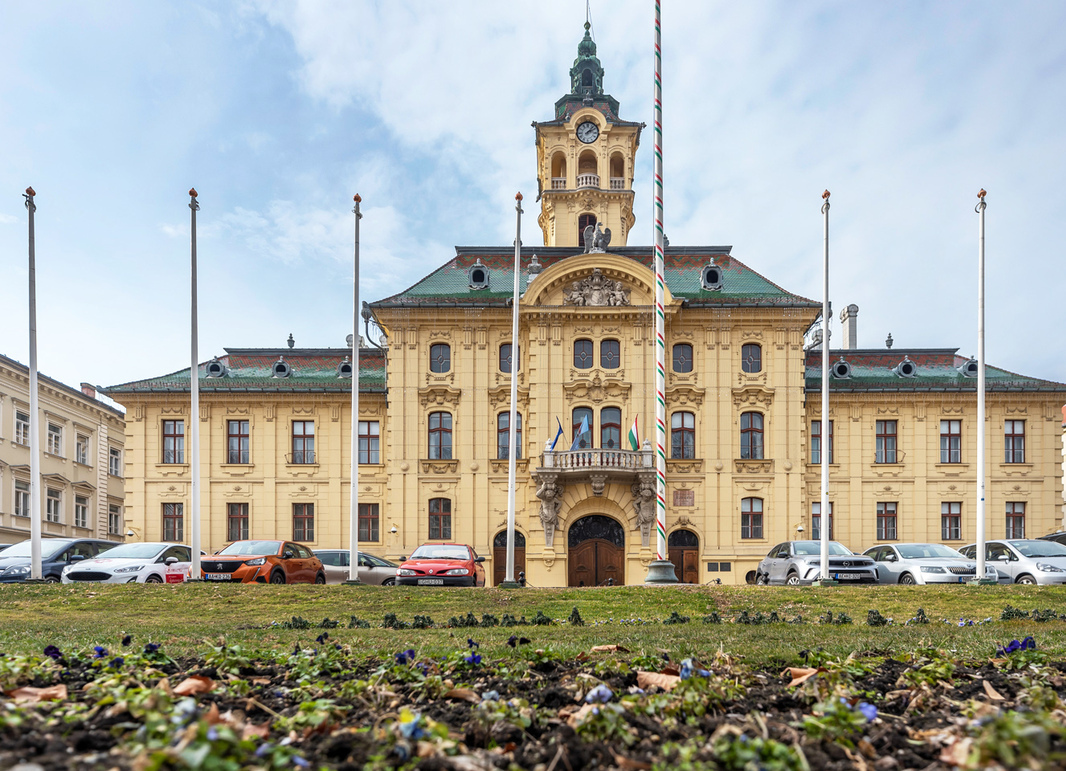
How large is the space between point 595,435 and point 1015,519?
18.8m

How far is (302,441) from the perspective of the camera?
39.5 m

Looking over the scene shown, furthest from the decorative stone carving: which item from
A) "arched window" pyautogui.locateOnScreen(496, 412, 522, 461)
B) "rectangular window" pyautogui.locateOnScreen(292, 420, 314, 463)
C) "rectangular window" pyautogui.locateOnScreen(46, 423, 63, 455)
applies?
"rectangular window" pyautogui.locateOnScreen(46, 423, 63, 455)

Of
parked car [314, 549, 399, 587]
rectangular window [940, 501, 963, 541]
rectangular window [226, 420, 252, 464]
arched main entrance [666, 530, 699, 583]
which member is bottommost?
arched main entrance [666, 530, 699, 583]

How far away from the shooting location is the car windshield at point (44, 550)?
81.1ft

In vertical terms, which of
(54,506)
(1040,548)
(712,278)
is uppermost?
(712,278)

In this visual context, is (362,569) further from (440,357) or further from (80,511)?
(80,511)

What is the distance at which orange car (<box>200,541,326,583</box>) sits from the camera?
2223 cm

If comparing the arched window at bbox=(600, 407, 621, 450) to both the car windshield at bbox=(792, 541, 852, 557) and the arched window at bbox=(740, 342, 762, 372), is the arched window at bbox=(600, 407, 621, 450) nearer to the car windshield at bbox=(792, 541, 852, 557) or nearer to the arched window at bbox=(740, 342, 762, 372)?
the arched window at bbox=(740, 342, 762, 372)

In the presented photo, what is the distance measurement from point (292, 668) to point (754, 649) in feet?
11.2

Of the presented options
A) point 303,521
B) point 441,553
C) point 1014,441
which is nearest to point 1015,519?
point 1014,441

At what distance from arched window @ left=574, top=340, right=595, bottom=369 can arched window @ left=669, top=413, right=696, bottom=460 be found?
168 inches

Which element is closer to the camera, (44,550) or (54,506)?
(44,550)

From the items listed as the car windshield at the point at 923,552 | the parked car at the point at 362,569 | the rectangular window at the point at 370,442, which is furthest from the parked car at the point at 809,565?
the rectangular window at the point at 370,442

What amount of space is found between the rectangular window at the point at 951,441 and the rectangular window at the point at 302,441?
27.7m
